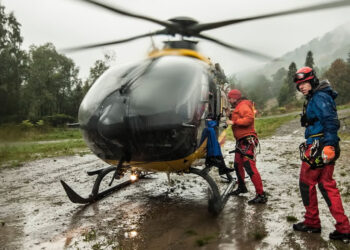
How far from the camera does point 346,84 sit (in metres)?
53.2

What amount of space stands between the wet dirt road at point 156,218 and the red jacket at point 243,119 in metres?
1.25

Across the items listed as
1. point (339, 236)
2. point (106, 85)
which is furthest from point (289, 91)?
point (106, 85)

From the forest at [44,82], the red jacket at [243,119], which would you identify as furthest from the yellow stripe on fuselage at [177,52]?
the forest at [44,82]

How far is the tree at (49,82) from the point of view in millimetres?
42875

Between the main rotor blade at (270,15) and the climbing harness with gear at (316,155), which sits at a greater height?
the main rotor blade at (270,15)

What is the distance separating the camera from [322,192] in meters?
3.78

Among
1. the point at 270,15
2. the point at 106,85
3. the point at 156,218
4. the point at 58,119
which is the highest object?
the point at 270,15

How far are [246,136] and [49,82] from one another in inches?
1838

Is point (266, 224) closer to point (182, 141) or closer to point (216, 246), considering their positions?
point (216, 246)

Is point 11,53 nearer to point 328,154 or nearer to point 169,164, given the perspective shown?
point 169,164

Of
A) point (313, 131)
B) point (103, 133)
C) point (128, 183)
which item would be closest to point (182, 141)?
point (103, 133)

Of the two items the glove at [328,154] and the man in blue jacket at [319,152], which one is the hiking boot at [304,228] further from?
the glove at [328,154]

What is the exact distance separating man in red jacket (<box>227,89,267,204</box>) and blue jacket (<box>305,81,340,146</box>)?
148cm

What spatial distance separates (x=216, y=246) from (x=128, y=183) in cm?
340
